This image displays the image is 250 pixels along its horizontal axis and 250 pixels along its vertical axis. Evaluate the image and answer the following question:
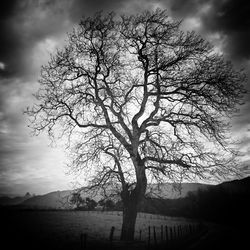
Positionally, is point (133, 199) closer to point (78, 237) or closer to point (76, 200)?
point (76, 200)

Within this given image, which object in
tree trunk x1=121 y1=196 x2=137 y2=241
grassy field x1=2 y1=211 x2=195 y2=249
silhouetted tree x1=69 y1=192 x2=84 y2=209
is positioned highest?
silhouetted tree x1=69 y1=192 x2=84 y2=209

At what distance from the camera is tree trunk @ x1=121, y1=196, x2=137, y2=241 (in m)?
9.66

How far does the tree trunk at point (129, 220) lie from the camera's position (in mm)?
9656

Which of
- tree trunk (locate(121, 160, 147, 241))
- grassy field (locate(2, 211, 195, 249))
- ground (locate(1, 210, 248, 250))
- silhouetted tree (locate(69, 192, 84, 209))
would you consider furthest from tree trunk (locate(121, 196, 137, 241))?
grassy field (locate(2, 211, 195, 249))

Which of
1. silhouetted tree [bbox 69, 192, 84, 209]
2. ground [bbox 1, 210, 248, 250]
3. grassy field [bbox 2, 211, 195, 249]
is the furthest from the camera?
grassy field [bbox 2, 211, 195, 249]

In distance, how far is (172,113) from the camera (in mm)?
10297

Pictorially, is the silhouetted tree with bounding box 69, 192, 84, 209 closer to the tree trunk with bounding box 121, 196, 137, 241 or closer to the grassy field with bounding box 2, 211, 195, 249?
the grassy field with bounding box 2, 211, 195, 249

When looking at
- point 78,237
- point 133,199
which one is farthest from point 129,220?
point 78,237

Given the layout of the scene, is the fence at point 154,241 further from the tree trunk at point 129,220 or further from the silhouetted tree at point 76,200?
the silhouetted tree at point 76,200

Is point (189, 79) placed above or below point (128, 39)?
below

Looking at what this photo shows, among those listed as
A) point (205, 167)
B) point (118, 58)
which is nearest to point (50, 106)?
point (118, 58)

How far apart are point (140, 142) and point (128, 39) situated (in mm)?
6169

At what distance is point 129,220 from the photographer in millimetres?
9891

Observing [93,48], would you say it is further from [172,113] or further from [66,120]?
[172,113]
